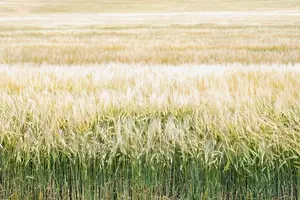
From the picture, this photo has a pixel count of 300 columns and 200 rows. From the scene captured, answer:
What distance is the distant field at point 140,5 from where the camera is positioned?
51.2m

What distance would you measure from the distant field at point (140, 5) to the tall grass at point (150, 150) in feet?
154

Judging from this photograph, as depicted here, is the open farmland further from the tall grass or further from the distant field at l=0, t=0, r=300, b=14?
the distant field at l=0, t=0, r=300, b=14

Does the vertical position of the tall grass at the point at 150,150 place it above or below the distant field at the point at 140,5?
above

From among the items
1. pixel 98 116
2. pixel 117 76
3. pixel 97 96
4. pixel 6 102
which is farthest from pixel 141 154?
pixel 117 76

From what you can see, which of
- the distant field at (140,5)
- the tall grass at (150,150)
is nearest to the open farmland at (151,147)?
the tall grass at (150,150)

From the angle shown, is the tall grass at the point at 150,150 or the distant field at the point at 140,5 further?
the distant field at the point at 140,5

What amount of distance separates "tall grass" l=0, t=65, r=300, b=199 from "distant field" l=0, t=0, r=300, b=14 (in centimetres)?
4680

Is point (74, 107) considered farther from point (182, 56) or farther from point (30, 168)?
point (182, 56)

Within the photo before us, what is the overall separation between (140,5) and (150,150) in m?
56.4

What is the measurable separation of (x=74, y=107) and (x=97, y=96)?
0.37 metres

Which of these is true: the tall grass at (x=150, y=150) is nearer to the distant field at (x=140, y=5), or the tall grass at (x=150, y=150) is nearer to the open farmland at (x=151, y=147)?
the open farmland at (x=151, y=147)

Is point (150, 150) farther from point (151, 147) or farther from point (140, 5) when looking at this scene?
point (140, 5)

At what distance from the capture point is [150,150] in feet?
9.00

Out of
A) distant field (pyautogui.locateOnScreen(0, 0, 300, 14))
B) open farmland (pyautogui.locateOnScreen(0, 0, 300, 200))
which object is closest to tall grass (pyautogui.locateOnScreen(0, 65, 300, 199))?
open farmland (pyautogui.locateOnScreen(0, 0, 300, 200))
